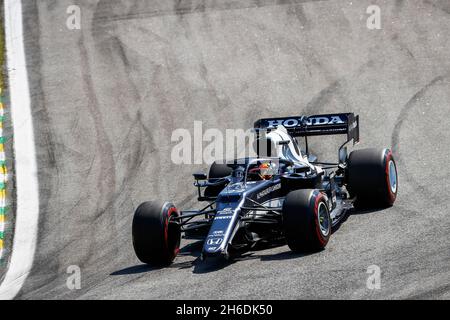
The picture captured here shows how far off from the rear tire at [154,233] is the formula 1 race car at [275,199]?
0.05 ft

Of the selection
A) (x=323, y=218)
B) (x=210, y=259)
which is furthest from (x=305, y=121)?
(x=210, y=259)

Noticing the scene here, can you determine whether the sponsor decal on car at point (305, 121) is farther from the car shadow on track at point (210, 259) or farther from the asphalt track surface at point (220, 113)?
the car shadow on track at point (210, 259)

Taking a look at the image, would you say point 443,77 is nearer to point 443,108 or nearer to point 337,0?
point 443,108

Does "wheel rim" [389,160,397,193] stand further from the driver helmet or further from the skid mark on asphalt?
the driver helmet

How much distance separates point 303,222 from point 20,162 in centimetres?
919

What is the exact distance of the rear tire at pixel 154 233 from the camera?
12.5 m

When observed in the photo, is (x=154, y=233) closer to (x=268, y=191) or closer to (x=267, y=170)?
(x=268, y=191)

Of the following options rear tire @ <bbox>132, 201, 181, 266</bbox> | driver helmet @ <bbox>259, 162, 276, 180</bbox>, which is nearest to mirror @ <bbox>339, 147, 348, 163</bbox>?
driver helmet @ <bbox>259, 162, 276, 180</bbox>

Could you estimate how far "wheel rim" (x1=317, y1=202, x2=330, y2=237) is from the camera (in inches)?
481

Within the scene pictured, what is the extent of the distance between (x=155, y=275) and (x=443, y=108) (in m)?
10.1

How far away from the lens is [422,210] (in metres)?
14.0

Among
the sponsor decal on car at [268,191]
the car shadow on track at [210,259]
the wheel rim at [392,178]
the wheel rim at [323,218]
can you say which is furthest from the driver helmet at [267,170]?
the wheel rim at [392,178]

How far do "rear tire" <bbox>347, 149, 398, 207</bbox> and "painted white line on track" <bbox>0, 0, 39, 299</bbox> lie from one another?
5.78 meters
